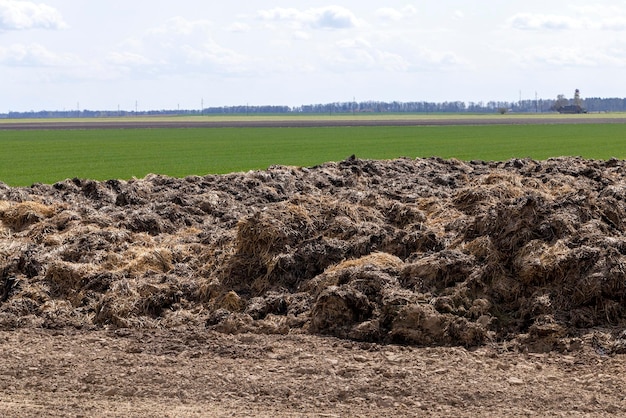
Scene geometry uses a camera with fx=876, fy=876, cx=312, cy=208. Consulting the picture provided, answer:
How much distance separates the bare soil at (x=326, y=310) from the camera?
8.08m

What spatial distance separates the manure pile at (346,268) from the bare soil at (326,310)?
0.03 meters

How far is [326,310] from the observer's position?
10461 millimetres

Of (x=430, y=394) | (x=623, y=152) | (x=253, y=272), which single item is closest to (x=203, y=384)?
(x=430, y=394)

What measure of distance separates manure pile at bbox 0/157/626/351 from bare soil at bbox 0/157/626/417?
27mm

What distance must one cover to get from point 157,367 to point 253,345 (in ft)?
4.09

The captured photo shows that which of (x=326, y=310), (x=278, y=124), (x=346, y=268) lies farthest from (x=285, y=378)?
(x=278, y=124)

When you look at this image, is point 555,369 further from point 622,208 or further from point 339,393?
point 622,208

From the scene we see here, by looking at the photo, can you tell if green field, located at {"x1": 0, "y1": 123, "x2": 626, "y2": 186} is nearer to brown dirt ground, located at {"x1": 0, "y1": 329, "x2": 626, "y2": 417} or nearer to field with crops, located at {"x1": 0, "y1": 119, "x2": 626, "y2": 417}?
field with crops, located at {"x1": 0, "y1": 119, "x2": 626, "y2": 417}

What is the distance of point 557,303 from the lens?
10.3 m

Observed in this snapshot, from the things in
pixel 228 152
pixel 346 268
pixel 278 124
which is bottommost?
pixel 228 152

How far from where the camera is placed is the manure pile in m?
10.3

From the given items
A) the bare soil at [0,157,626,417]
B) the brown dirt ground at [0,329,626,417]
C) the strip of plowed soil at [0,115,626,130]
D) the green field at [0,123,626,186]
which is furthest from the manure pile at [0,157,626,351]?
the strip of plowed soil at [0,115,626,130]

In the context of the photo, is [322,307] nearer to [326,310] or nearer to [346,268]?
[326,310]

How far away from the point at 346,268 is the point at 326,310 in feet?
3.47
